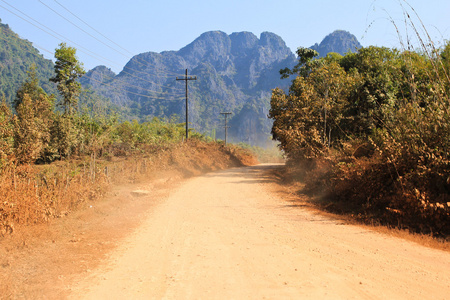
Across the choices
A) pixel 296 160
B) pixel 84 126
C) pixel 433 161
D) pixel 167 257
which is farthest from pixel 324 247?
pixel 84 126

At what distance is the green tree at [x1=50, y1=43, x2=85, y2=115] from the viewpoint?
34575mm

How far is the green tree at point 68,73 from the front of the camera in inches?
1361

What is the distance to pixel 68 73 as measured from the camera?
1393 inches

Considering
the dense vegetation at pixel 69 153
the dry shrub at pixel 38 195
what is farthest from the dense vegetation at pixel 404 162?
the dense vegetation at pixel 69 153

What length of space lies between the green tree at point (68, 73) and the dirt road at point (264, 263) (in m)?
29.1

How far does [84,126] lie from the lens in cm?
3014

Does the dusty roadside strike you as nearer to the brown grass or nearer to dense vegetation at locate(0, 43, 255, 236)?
the brown grass

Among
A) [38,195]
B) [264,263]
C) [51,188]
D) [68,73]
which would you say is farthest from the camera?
[68,73]

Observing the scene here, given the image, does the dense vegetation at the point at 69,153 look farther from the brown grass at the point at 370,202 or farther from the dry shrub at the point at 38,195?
the brown grass at the point at 370,202

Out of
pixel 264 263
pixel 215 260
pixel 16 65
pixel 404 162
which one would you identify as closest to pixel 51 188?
pixel 215 260

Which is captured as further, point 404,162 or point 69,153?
point 69,153

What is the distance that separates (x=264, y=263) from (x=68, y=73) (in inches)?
1395

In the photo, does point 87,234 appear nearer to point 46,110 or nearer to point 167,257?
point 167,257

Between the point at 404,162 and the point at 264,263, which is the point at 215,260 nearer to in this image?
the point at 264,263
